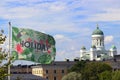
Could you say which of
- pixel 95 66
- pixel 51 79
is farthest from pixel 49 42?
pixel 51 79

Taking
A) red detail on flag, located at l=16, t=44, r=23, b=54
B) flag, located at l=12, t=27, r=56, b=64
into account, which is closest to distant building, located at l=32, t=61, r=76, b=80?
flag, located at l=12, t=27, r=56, b=64

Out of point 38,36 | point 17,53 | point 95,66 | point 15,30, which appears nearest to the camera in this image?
point 15,30

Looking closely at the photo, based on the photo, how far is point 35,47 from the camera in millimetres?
81938

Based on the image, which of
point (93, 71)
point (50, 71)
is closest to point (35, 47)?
point (93, 71)

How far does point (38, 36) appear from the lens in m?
76.2

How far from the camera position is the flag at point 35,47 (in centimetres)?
7406

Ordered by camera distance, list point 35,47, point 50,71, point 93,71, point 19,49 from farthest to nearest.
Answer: point 50,71, point 93,71, point 35,47, point 19,49

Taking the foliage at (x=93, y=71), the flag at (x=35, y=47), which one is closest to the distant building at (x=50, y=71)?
the foliage at (x=93, y=71)

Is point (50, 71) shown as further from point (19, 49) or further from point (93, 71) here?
point (19, 49)

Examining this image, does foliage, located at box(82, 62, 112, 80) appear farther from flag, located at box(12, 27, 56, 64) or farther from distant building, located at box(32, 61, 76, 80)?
flag, located at box(12, 27, 56, 64)

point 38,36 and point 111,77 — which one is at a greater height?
point 38,36

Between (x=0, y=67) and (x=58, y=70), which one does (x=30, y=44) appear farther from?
(x=58, y=70)

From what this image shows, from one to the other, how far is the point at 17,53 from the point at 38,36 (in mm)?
5868

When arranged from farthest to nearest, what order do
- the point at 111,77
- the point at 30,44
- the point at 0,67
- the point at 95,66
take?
the point at 95,66 < the point at 111,77 < the point at 30,44 < the point at 0,67
